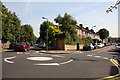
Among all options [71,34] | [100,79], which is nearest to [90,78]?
[100,79]

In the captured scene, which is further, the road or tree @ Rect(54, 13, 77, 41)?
tree @ Rect(54, 13, 77, 41)

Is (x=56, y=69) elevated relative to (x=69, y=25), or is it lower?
lower

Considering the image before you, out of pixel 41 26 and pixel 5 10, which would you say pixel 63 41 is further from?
pixel 41 26

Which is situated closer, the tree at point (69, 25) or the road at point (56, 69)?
the road at point (56, 69)

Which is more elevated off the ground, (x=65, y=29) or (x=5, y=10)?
(x=5, y=10)

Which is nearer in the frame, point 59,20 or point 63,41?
point 63,41

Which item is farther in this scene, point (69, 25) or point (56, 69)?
point (69, 25)

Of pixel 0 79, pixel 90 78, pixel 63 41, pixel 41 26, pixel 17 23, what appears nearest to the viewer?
pixel 0 79

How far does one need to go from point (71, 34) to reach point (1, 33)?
59.0ft

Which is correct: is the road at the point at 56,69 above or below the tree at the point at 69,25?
below

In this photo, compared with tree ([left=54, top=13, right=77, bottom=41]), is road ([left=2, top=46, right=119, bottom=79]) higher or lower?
lower

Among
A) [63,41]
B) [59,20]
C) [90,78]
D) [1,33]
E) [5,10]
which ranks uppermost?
[5,10]

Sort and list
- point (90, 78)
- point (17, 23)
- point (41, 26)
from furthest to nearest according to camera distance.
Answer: point (41, 26) → point (17, 23) → point (90, 78)

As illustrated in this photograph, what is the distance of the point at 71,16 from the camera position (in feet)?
106
